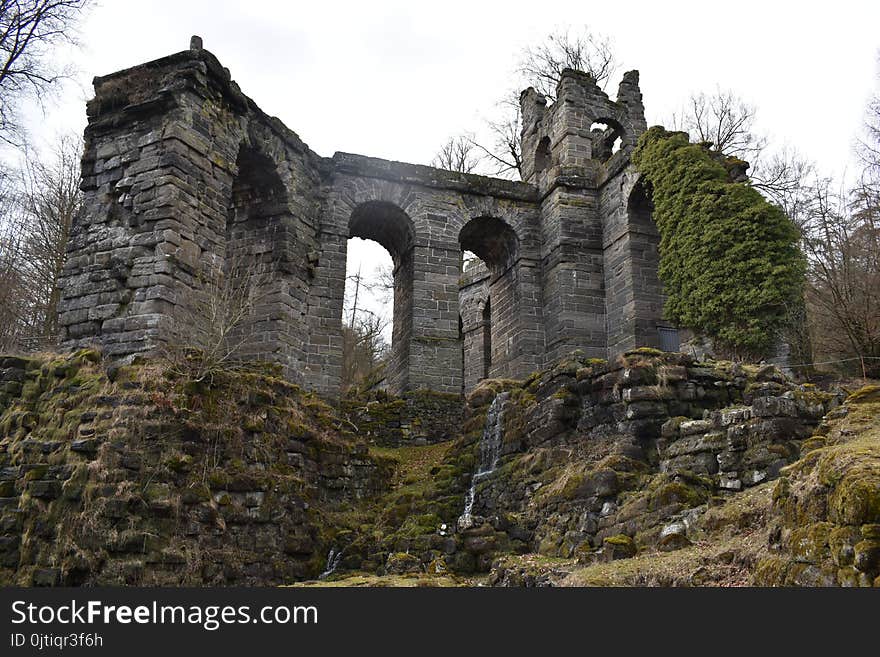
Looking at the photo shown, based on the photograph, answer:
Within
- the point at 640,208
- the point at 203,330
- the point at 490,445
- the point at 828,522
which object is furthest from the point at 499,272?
the point at 828,522

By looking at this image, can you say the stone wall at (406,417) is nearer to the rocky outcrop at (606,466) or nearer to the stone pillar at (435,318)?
the stone pillar at (435,318)

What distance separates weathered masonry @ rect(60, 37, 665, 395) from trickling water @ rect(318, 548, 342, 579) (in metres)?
3.71

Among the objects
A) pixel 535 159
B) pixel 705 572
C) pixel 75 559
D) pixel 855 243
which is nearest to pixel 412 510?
pixel 75 559

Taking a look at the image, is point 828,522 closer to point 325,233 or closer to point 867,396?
point 867,396

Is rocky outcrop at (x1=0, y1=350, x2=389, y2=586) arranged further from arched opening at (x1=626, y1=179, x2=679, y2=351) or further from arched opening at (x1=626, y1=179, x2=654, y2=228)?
arched opening at (x1=626, y1=179, x2=654, y2=228)

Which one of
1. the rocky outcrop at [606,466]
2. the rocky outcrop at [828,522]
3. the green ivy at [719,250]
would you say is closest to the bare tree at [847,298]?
the green ivy at [719,250]

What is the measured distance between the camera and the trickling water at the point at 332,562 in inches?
396

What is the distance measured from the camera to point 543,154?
23.0 m

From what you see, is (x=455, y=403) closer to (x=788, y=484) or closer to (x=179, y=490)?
(x=179, y=490)

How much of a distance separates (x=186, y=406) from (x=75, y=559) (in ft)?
7.70

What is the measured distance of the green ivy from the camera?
14.1m

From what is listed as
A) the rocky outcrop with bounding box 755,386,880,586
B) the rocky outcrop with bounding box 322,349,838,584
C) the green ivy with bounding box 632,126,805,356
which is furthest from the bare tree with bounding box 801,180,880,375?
the rocky outcrop with bounding box 755,386,880,586

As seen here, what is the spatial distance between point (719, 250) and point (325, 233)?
29.3 feet

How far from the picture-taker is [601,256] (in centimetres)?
1984
